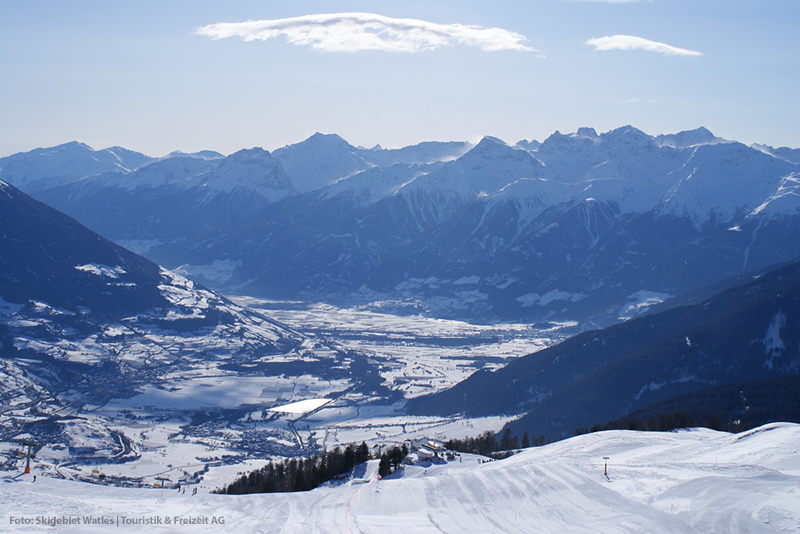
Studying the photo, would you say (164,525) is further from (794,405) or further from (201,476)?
(794,405)

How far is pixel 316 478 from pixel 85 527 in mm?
52256

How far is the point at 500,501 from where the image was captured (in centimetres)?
9169

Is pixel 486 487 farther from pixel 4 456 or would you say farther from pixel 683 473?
pixel 4 456

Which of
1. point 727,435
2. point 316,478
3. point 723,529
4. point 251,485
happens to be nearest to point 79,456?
point 251,485

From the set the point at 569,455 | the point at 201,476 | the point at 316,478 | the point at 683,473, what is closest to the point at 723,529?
the point at 683,473

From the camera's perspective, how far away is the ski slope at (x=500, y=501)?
3174 inches

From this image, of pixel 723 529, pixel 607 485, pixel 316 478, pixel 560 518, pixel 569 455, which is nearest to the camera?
pixel 723 529

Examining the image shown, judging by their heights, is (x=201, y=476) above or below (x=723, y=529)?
below

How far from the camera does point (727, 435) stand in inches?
5241

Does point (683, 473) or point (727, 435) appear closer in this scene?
point (683, 473)

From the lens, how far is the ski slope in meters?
80.6

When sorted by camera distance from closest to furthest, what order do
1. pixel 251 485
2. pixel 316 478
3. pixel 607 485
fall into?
1. pixel 607 485
2. pixel 316 478
3. pixel 251 485

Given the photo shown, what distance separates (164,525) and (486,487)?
35.6m

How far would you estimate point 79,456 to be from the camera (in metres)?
190
